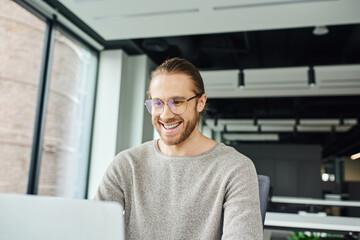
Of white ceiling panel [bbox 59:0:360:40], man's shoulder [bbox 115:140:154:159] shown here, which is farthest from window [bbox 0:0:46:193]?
man's shoulder [bbox 115:140:154:159]

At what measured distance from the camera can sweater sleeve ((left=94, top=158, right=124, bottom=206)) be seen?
1314 mm

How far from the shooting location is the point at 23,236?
0.69 metres

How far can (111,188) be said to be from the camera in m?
1.33

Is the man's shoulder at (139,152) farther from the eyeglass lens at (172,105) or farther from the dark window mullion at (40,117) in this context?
the dark window mullion at (40,117)

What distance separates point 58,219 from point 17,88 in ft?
10.9

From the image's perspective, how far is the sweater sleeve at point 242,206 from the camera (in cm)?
107

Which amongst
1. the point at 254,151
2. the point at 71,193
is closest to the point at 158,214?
the point at 71,193

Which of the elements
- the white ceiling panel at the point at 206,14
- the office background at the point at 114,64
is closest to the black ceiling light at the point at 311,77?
the office background at the point at 114,64

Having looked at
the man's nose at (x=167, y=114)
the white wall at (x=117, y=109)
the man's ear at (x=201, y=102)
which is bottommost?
the man's nose at (x=167, y=114)

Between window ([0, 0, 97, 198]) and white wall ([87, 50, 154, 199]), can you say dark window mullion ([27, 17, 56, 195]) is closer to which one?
window ([0, 0, 97, 198])

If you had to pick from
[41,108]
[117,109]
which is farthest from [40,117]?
[117,109]

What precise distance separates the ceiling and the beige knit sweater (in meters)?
0.54

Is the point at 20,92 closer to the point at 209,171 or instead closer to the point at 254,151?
the point at 209,171

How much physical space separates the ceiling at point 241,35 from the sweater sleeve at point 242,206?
0.66 meters
